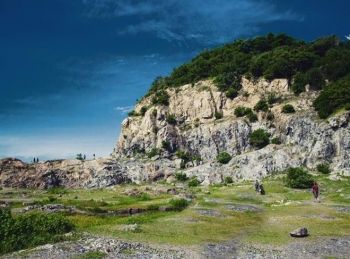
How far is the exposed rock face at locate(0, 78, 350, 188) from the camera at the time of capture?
89.2 metres

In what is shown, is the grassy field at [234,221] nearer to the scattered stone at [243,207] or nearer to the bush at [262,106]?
the scattered stone at [243,207]

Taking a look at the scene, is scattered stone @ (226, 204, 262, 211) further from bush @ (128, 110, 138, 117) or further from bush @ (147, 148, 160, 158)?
bush @ (128, 110, 138, 117)

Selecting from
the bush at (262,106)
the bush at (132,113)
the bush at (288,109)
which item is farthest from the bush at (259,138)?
the bush at (132,113)

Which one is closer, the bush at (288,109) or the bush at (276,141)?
the bush at (276,141)

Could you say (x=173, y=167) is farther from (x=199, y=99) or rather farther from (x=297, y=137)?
(x=297, y=137)

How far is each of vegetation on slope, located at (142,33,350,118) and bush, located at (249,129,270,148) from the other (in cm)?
1743

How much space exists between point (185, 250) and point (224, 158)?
79.9 metres

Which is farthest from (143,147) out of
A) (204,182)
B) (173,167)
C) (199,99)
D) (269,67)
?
(269,67)

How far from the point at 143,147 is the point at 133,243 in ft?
333

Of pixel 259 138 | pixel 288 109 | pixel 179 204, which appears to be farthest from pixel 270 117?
pixel 179 204

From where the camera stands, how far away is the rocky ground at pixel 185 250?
22.4 metres

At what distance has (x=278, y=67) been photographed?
11856 cm

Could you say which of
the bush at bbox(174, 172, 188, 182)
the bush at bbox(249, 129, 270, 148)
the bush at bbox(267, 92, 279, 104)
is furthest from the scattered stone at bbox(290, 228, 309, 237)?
the bush at bbox(267, 92, 279, 104)

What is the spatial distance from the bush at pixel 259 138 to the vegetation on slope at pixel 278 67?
57.2ft
